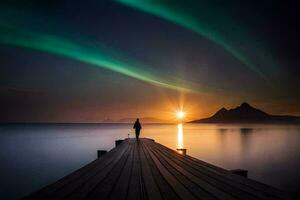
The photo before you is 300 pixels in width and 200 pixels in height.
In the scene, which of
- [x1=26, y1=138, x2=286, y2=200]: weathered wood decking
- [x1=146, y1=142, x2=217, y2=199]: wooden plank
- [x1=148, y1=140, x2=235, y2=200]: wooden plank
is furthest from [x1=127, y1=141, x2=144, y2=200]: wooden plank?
[x1=148, y1=140, x2=235, y2=200]: wooden plank

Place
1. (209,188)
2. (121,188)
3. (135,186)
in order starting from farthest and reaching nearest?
(135,186) < (121,188) < (209,188)

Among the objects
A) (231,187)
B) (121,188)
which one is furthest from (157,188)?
(231,187)

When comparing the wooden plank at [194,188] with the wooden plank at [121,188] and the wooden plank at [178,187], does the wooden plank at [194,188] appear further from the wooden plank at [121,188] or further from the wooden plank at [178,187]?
the wooden plank at [121,188]

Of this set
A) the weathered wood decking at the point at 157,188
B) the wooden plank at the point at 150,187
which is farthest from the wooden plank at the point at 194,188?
the wooden plank at the point at 150,187

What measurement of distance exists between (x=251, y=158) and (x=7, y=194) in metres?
29.0

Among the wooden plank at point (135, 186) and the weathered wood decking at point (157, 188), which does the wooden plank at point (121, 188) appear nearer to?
the weathered wood decking at point (157, 188)

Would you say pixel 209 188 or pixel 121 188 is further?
pixel 121 188

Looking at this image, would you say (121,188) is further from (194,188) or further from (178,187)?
(194,188)

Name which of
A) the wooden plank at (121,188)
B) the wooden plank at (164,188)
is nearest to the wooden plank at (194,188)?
the wooden plank at (164,188)

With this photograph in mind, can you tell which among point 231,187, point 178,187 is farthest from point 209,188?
point 178,187

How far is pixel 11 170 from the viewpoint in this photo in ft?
87.7

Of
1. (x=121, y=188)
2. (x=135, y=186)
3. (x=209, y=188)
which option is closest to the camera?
(x=209, y=188)

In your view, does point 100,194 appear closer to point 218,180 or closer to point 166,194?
point 166,194

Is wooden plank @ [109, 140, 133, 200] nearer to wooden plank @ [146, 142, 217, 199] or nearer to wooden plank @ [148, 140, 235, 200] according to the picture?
wooden plank @ [146, 142, 217, 199]
